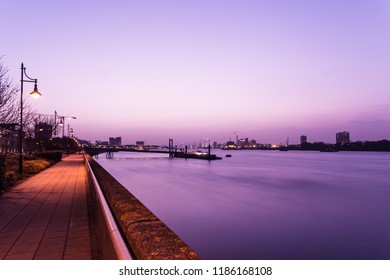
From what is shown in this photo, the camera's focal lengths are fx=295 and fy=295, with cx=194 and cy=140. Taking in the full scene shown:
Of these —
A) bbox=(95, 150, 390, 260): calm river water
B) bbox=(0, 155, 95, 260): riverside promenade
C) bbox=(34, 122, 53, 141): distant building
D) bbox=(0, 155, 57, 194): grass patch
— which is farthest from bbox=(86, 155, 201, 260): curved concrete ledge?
bbox=(34, 122, 53, 141): distant building

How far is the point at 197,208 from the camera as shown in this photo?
25.2 m

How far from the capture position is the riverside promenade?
440 centimetres

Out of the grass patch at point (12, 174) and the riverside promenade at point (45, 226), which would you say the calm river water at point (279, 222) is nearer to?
the riverside promenade at point (45, 226)

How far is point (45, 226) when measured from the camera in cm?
588

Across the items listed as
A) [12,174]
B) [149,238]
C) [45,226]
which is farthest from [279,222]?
[149,238]

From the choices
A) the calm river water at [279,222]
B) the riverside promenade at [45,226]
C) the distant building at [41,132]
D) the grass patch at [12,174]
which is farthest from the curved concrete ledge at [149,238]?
the distant building at [41,132]

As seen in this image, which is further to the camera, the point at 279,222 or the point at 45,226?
the point at 279,222

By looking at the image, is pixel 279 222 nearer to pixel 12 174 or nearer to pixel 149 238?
pixel 12 174

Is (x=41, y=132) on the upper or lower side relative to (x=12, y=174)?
upper

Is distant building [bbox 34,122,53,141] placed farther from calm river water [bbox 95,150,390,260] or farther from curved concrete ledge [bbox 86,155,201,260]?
curved concrete ledge [bbox 86,155,201,260]

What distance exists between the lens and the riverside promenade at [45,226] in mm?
4398
